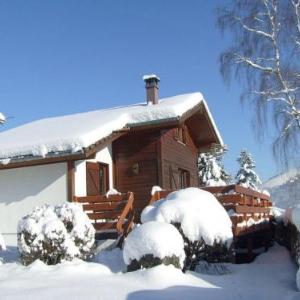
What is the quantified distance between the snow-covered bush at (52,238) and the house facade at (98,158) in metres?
3.62

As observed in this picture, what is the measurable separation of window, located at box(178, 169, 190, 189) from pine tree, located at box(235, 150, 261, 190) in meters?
20.9

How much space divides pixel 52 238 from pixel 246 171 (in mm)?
32896

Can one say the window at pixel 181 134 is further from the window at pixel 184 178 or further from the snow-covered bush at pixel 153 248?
the snow-covered bush at pixel 153 248

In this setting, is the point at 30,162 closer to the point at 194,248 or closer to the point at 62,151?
the point at 62,151

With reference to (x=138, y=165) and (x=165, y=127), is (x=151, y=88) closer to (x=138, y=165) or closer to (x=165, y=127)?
(x=165, y=127)

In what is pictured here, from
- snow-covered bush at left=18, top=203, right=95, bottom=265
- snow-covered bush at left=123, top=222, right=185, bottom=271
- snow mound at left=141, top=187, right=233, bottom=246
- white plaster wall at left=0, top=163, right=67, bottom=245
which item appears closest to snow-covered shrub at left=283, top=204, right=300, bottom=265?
snow mound at left=141, top=187, right=233, bottom=246

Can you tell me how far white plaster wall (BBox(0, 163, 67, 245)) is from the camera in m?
13.8

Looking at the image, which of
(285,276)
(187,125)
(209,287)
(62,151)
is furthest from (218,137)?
(209,287)

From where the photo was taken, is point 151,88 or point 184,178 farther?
point 184,178

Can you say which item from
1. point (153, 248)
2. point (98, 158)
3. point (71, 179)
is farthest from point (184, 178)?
point (153, 248)

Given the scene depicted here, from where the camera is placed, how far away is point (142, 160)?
1642 cm

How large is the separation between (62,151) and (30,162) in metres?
1.15

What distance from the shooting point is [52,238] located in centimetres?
903

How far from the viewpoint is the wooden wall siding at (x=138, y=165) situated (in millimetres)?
16266
